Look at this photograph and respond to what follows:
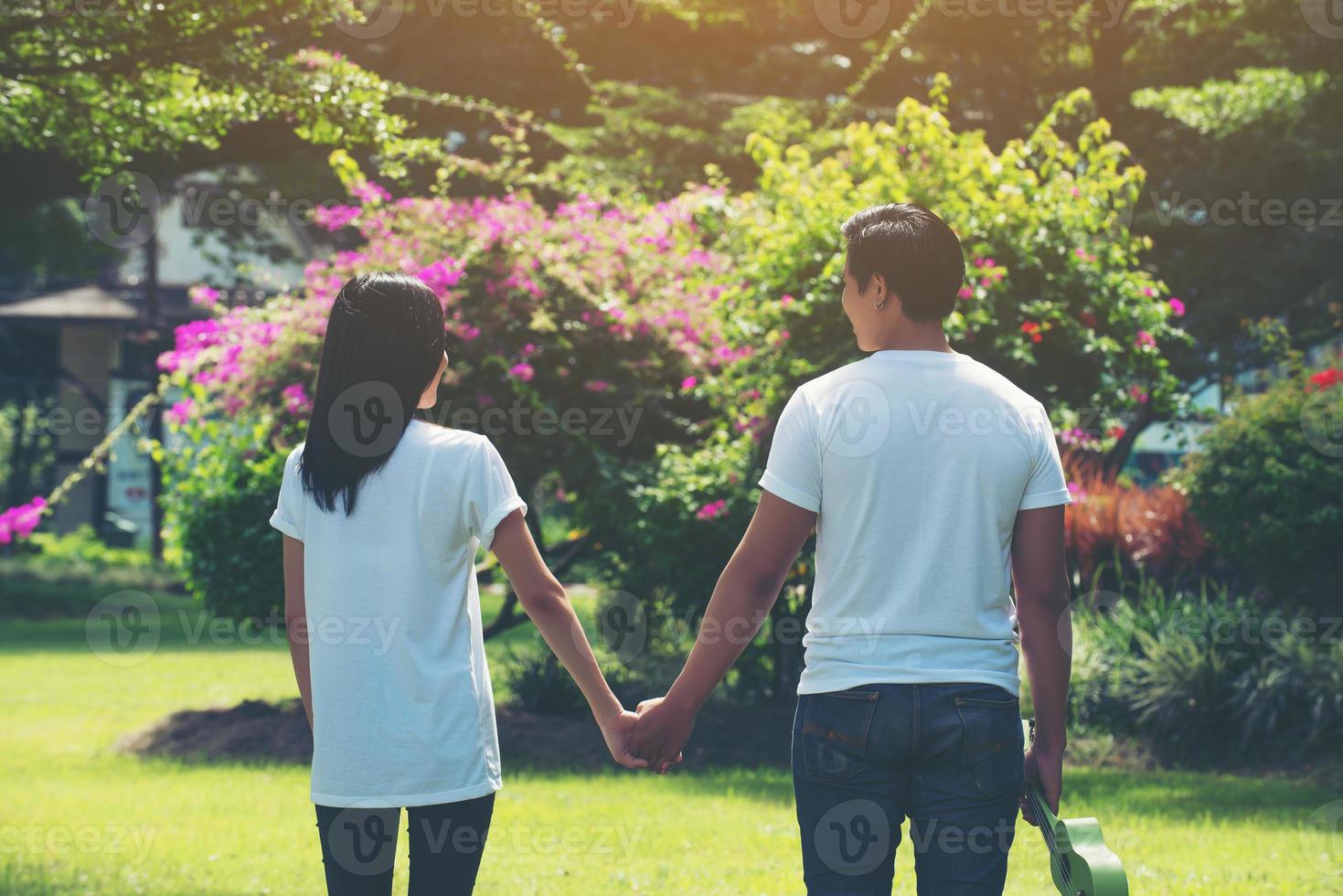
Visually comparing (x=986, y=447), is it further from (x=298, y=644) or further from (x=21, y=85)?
(x=21, y=85)

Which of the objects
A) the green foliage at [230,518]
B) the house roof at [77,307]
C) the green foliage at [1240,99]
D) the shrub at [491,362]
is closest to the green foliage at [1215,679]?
the shrub at [491,362]

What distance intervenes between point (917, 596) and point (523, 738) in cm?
710

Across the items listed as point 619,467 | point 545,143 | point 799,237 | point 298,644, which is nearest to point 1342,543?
point 799,237

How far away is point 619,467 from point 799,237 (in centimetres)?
209

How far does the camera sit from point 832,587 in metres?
2.76

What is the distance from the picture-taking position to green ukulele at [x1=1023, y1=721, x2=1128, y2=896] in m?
2.75

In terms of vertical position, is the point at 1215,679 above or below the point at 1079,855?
below

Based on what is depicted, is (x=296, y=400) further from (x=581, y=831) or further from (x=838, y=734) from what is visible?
(x=838, y=734)

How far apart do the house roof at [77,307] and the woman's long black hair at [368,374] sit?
29308 mm

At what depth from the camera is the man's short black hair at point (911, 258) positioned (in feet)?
9.43

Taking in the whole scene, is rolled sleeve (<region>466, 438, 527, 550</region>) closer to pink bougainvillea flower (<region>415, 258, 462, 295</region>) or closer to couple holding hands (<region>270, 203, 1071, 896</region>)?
couple holding hands (<region>270, 203, 1071, 896</region>)

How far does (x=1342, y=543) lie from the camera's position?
9.34m

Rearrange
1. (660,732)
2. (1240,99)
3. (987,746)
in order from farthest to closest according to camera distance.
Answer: (1240,99)
(660,732)
(987,746)

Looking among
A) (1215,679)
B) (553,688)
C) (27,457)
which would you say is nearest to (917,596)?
(1215,679)
